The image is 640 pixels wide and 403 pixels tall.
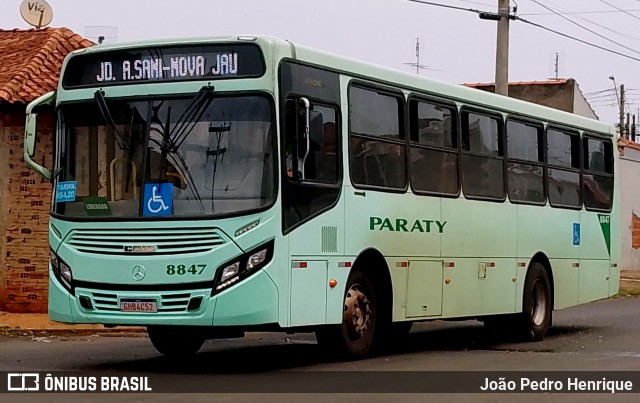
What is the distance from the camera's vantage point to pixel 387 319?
13.8m

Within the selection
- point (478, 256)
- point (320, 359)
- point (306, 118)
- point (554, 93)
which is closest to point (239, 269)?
point (306, 118)

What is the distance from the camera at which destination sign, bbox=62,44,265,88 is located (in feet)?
39.4

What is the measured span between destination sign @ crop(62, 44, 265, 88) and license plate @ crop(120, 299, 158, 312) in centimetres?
212

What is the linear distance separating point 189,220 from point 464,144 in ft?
15.9

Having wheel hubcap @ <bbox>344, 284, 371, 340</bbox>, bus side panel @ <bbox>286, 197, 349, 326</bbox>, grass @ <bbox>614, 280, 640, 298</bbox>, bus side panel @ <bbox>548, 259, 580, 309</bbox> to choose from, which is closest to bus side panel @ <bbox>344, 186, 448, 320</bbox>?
bus side panel @ <bbox>286, 197, 349, 326</bbox>

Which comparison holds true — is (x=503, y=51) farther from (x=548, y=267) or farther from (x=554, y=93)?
(x=554, y=93)

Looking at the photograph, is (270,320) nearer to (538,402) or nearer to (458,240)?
(538,402)

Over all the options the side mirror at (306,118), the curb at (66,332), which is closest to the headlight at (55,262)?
the side mirror at (306,118)

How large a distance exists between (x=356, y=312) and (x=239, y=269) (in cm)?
199

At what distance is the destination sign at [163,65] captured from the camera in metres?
12.0

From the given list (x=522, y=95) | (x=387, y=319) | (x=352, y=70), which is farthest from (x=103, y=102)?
(x=522, y=95)

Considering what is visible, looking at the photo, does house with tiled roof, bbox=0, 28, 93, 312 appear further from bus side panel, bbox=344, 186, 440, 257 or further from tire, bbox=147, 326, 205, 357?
bus side panel, bbox=344, 186, 440, 257

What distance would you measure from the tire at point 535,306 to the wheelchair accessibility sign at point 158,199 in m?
6.66

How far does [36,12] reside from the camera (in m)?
24.2
